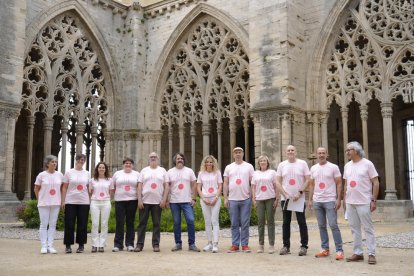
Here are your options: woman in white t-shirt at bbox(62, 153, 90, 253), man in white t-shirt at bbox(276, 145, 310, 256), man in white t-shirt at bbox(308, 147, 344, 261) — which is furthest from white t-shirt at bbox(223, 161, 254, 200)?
woman in white t-shirt at bbox(62, 153, 90, 253)

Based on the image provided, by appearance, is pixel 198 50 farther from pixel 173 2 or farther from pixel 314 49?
pixel 314 49

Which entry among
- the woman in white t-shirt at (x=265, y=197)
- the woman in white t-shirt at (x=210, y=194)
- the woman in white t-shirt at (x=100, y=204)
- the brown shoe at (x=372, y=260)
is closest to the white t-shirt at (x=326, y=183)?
the woman in white t-shirt at (x=265, y=197)

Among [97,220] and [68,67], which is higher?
[68,67]

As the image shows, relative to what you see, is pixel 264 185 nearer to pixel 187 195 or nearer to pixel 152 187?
pixel 187 195

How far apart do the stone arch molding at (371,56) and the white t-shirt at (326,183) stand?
24.2 feet

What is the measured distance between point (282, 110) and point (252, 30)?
2.56 metres

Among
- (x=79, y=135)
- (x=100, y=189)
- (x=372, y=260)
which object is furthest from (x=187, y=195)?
(x=79, y=135)

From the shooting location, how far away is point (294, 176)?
6199 millimetres

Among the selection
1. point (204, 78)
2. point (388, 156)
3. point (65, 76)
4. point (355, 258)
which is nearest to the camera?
point (355, 258)

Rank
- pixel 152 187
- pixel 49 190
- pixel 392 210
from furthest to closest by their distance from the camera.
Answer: pixel 392 210 < pixel 152 187 < pixel 49 190

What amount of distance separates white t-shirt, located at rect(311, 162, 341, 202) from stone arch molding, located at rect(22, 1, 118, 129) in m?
10.8

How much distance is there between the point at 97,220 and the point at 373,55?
30.3 feet

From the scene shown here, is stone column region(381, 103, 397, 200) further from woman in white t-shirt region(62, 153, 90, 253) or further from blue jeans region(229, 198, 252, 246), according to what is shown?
woman in white t-shirt region(62, 153, 90, 253)

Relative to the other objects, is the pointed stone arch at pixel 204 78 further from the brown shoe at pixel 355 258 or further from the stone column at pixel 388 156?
the brown shoe at pixel 355 258
